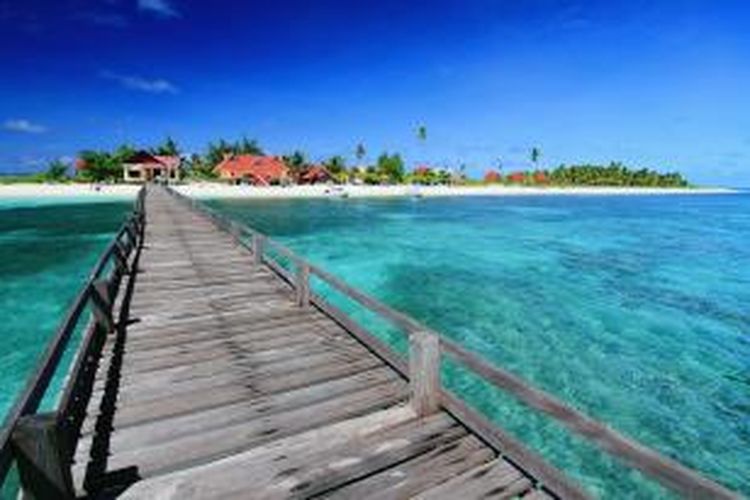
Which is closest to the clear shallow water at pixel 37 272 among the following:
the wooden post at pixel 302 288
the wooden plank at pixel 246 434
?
the wooden post at pixel 302 288

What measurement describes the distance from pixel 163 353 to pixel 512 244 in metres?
32.8

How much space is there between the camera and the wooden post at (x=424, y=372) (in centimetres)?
558

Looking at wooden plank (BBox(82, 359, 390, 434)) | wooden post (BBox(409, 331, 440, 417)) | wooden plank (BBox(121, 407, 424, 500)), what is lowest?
wooden plank (BBox(121, 407, 424, 500))

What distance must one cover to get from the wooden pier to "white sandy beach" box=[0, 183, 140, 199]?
7185 cm

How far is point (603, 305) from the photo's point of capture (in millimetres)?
19969

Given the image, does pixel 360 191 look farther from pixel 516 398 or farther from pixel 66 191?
pixel 516 398

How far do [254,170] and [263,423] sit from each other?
98.9m

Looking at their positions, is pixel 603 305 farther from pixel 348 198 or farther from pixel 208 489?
pixel 348 198

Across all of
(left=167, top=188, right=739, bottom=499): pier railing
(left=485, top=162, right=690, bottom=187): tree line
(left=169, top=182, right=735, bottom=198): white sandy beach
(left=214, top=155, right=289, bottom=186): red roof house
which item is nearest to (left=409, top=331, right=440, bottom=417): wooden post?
(left=167, top=188, right=739, bottom=499): pier railing

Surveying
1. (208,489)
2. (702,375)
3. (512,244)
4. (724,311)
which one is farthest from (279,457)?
(512,244)

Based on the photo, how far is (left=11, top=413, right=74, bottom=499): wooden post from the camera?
3770 mm

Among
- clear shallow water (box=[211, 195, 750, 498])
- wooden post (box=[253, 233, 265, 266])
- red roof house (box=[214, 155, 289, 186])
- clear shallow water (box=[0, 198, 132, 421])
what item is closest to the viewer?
clear shallow water (box=[211, 195, 750, 498])

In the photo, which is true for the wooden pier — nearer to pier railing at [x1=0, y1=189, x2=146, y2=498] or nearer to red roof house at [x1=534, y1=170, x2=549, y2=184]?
pier railing at [x1=0, y1=189, x2=146, y2=498]

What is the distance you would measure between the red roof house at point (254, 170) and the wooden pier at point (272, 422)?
306 ft
